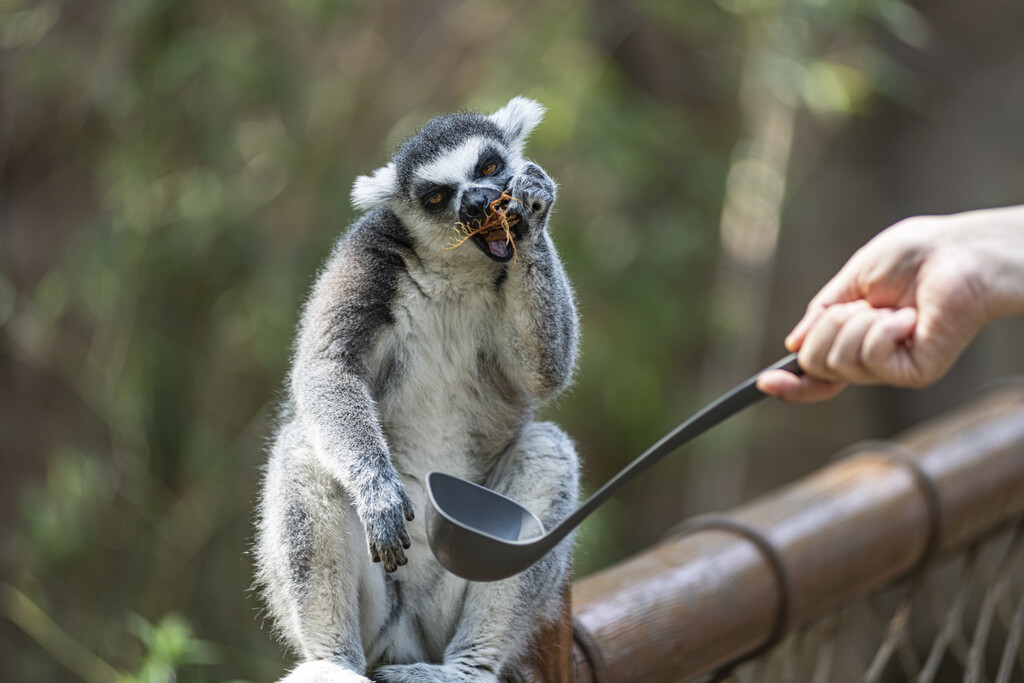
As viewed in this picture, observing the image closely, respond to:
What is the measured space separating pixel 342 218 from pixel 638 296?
1400 mm

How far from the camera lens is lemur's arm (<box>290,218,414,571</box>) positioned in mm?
1690

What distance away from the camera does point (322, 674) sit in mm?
1668

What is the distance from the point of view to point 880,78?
4.60 meters

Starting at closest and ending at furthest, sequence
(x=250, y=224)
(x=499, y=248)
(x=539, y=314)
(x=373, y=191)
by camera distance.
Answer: (x=499, y=248), (x=539, y=314), (x=373, y=191), (x=250, y=224)

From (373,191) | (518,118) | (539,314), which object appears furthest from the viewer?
(518,118)

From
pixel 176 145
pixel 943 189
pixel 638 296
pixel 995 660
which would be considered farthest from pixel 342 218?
pixel 995 660

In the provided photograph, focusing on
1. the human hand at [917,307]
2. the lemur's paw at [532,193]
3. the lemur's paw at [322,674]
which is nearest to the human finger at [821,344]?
the human hand at [917,307]

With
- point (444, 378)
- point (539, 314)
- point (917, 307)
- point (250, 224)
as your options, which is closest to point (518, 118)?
point (539, 314)

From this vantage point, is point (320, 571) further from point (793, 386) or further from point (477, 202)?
point (793, 386)

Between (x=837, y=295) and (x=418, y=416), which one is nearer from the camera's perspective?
(x=418, y=416)

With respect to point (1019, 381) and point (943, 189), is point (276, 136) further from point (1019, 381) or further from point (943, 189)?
point (943, 189)

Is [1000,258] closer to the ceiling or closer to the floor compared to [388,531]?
closer to the ceiling

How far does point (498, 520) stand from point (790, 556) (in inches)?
35.7

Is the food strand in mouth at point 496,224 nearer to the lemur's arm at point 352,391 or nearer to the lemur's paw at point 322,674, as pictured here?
the lemur's arm at point 352,391
